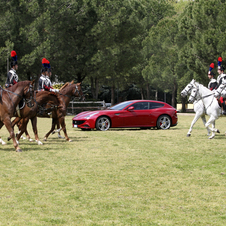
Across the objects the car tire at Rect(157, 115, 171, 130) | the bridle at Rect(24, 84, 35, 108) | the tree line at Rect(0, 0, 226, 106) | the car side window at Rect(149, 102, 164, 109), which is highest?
the tree line at Rect(0, 0, 226, 106)

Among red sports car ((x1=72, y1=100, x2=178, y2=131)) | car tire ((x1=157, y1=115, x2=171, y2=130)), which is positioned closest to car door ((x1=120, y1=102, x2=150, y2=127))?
red sports car ((x1=72, y1=100, x2=178, y2=131))

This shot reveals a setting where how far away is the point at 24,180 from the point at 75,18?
4232 centimetres

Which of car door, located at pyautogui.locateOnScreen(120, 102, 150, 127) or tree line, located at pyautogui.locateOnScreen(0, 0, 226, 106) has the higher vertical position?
tree line, located at pyautogui.locateOnScreen(0, 0, 226, 106)

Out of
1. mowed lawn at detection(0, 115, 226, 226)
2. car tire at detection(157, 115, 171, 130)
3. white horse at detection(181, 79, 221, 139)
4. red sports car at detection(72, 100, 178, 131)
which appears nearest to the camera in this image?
mowed lawn at detection(0, 115, 226, 226)

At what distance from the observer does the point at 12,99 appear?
12.4m

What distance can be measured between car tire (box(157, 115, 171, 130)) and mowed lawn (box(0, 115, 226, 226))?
8981 millimetres

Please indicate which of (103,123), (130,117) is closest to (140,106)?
(130,117)

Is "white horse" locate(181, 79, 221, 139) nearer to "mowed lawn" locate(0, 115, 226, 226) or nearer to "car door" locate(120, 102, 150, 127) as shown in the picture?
"car door" locate(120, 102, 150, 127)

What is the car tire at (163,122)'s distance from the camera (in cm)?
2150

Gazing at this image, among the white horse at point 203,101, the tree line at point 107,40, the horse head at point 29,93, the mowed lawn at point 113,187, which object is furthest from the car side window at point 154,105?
the tree line at point 107,40

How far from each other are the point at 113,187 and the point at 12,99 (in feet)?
20.3

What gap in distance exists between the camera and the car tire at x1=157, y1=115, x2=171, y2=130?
21498 millimetres

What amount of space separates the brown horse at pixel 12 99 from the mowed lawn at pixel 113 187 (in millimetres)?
840

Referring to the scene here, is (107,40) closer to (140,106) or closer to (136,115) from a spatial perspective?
(140,106)
